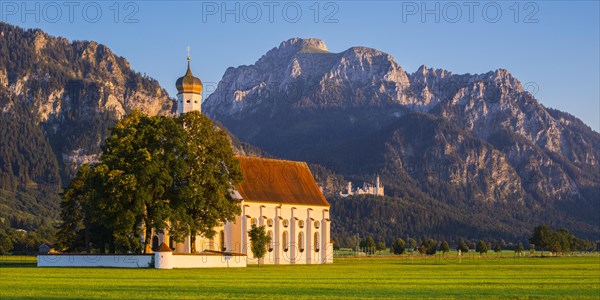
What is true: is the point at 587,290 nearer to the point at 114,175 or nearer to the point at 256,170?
the point at 114,175

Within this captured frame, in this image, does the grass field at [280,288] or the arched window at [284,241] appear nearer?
the grass field at [280,288]

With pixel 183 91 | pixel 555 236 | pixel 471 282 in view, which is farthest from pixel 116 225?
pixel 555 236

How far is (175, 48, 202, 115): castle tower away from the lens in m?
105

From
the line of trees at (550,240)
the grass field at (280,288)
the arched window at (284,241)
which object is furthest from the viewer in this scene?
the line of trees at (550,240)

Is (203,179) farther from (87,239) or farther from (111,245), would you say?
(87,239)

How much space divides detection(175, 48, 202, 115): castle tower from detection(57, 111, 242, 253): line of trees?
52.3 feet

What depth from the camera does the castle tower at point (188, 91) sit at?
4124 inches

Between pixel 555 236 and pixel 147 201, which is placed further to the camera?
pixel 555 236

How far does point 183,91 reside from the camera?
10500 cm

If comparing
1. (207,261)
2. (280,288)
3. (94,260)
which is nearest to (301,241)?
(207,261)

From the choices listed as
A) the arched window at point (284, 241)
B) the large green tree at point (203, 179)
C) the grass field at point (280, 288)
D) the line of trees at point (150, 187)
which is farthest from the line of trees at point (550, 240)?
the grass field at point (280, 288)

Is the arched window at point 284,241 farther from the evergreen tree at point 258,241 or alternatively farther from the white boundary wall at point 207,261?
the white boundary wall at point 207,261

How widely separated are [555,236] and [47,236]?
91.2 metres

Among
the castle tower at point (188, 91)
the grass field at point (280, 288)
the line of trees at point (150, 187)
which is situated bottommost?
the grass field at point (280, 288)
